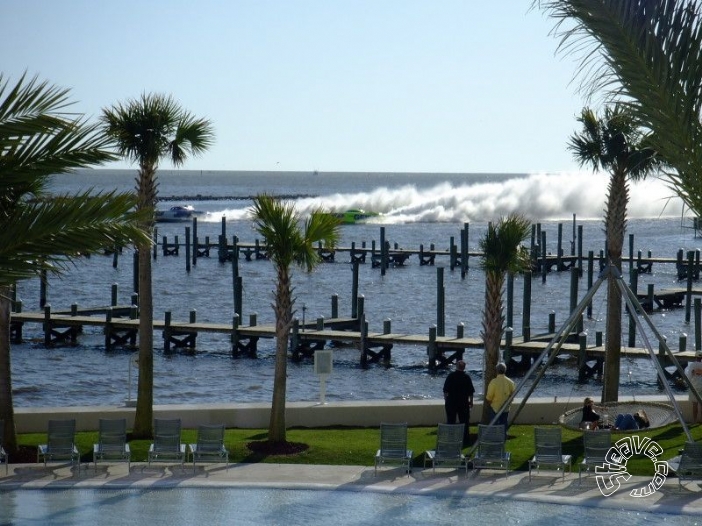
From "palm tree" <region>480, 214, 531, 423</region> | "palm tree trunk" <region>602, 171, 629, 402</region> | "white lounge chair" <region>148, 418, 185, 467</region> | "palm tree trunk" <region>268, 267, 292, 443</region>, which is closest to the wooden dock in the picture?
"palm tree trunk" <region>602, 171, 629, 402</region>

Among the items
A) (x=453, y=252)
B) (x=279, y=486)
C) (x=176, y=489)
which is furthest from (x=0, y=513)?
(x=453, y=252)

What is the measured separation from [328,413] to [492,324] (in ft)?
11.6

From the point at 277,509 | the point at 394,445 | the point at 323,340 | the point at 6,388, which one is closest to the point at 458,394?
the point at 394,445

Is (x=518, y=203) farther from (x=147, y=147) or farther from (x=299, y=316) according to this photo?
(x=147, y=147)

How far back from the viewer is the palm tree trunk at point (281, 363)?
1658 cm

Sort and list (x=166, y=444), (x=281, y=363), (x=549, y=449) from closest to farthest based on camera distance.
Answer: (x=549, y=449)
(x=166, y=444)
(x=281, y=363)

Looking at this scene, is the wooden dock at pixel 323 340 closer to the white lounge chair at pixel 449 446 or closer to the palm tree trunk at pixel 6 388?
the white lounge chair at pixel 449 446

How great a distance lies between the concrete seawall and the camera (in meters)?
18.2

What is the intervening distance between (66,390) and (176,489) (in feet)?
68.2

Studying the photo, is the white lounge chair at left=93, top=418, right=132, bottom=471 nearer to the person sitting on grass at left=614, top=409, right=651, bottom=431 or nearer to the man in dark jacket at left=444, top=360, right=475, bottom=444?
the man in dark jacket at left=444, top=360, right=475, bottom=444

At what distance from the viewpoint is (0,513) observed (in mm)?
12164

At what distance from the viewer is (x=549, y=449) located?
14586 mm

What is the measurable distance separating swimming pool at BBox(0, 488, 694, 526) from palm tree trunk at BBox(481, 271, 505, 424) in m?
5.65

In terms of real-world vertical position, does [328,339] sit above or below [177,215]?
below
